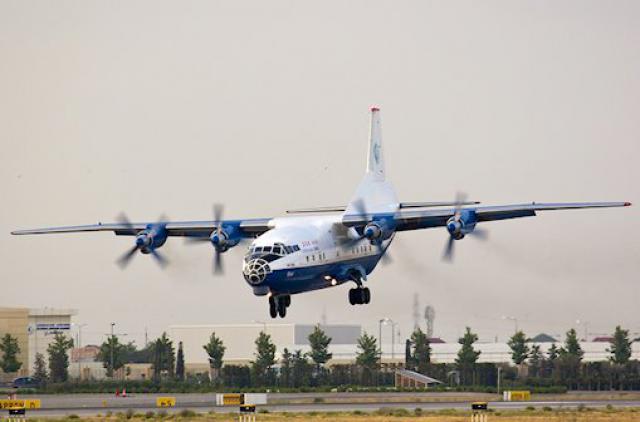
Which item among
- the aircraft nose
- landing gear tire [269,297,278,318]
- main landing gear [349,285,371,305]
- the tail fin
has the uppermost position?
the tail fin

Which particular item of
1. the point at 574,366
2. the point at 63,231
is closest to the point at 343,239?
the point at 63,231

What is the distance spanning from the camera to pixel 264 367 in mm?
113062

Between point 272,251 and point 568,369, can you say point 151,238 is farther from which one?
point 568,369

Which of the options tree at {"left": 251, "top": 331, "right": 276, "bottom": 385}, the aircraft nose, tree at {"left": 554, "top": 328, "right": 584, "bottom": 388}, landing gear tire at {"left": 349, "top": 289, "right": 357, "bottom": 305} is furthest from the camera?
tree at {"left": 554, "top": 328, "right": 584, "bottom": 388}

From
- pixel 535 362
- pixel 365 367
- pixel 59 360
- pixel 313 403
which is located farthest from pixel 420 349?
pixel 313 403

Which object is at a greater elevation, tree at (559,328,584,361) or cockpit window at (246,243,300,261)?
cockpit window at (246,243,300,261)

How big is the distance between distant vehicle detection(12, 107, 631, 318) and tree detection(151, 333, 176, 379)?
120 ft

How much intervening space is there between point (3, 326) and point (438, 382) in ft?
162

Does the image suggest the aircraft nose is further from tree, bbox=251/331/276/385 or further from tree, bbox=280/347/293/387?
tree, bbox=280/347/293/387

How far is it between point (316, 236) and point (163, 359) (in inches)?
1956

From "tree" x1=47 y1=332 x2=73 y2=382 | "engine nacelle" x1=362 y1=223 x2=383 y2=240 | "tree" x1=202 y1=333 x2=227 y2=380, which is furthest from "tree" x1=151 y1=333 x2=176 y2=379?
"engine nacelle" x1=362 y1=223 x2=383 y2=240

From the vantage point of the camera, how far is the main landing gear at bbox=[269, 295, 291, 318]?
7606 cm

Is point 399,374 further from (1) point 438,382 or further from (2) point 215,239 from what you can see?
(2) point 215,239

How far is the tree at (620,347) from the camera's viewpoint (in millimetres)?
123938
